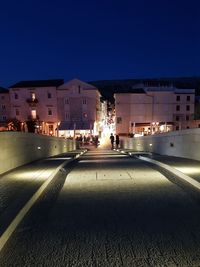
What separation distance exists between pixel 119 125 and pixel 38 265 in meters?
69.7

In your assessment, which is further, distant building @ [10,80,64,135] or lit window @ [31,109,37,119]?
lit window @ [31,109,37,119]

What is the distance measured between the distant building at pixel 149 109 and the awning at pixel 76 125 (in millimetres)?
7679

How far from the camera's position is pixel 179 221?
4.96 metres

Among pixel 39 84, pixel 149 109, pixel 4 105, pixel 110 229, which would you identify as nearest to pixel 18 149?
pixel 110 229

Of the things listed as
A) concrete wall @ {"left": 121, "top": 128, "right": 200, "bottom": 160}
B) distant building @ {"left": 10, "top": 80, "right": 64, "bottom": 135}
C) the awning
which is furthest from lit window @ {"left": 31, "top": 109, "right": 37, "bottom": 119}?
concrete wall @ {"left": 121, "top": 128, "right": 200, "bottom": 160}

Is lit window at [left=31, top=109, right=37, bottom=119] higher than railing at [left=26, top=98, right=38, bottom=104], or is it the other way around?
railing at [left=26, top=98, right=38, bottom=104]

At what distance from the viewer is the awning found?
67.0 m

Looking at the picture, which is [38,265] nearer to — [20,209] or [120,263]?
[120,263]

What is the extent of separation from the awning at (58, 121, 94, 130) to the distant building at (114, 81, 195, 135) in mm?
7679

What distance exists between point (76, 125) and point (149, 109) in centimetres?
1714

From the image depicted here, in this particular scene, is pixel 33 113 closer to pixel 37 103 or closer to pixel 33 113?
pixel 33 113

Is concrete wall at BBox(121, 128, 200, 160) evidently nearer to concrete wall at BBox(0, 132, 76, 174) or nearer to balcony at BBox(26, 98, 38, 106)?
concrete wall at BBox(0, 132, 76, 174)

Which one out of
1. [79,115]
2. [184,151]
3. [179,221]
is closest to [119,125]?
[79,115]

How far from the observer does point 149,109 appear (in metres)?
72.4
